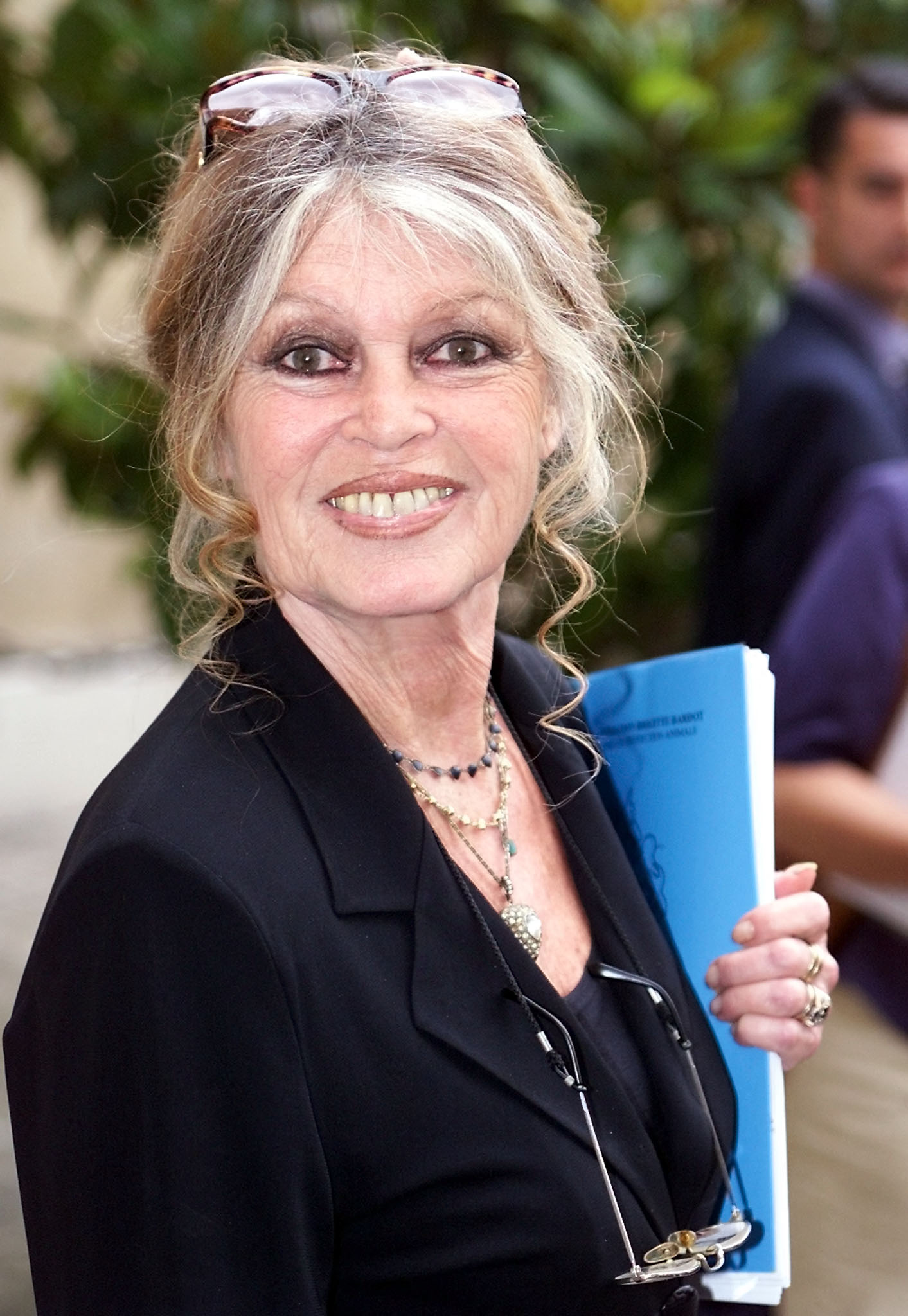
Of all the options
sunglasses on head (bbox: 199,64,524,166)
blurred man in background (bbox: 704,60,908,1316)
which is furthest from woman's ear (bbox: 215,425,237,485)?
blurred man in background (bbox: 704,60,908,1316)

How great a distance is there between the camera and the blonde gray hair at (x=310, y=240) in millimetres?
1191

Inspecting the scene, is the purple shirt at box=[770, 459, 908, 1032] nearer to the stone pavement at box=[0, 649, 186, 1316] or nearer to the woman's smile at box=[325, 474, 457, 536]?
the woman's smile at box=[325, 474, 457, 536]

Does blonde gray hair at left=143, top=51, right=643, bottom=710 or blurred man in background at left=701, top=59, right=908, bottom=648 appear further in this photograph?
blurred man in background at left=701, top=59, right=908, bottom=648

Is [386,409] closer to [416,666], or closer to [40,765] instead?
[416,666]

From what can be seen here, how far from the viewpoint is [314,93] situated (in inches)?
48.1

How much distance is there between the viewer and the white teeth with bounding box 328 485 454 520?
4.08 ft

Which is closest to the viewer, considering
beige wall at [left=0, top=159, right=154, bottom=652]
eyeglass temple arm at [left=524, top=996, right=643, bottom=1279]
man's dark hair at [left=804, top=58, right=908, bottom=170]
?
eyeglass temple arm at [left=524, top=996, right=643, bottom=1279]

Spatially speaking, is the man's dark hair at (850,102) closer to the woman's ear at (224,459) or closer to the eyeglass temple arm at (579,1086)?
the woman's ear at (224,459)

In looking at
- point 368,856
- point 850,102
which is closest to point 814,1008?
point 368,856

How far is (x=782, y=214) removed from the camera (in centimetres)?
385

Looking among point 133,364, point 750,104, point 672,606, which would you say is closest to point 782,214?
point 750,104

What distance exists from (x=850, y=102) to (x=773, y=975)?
2752 millimetres

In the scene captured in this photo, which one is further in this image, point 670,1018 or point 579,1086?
point 670,1018

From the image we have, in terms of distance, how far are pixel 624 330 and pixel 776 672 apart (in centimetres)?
73
